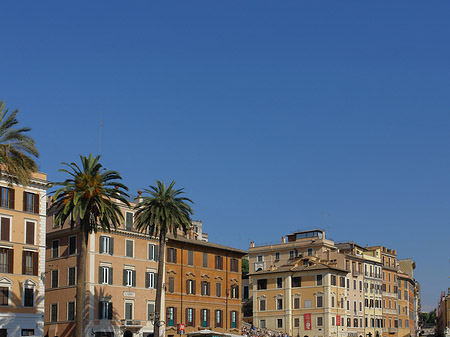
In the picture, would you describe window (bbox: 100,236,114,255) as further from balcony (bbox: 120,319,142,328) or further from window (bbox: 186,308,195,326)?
window (bbox: 186,308,195,326)

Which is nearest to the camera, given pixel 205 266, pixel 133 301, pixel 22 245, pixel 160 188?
pixel 22 245

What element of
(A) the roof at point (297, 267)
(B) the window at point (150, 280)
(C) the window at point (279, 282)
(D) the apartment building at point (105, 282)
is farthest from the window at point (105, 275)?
(C) the window at point (279, 282)

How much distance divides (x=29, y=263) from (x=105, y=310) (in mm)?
12764

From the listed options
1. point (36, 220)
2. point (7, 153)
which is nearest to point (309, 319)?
point (36, 220)

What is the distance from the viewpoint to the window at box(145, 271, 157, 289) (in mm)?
88775

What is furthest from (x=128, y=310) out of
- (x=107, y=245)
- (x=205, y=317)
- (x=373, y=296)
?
(x=373, y=296)

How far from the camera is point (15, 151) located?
174 ft

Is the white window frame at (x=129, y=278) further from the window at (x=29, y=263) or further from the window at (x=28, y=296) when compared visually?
the window at (x=28, y=296)

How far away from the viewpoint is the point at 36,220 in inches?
2923

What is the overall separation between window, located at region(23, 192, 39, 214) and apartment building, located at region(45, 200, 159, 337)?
25.0 feet

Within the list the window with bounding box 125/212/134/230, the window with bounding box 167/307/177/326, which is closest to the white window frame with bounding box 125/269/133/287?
the window with bounding box 125/212/134/230

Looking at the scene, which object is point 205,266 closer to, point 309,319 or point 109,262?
point 109,262

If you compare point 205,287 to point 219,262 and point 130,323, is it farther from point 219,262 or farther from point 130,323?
point 130,323

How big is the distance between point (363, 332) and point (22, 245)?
7620 cm
